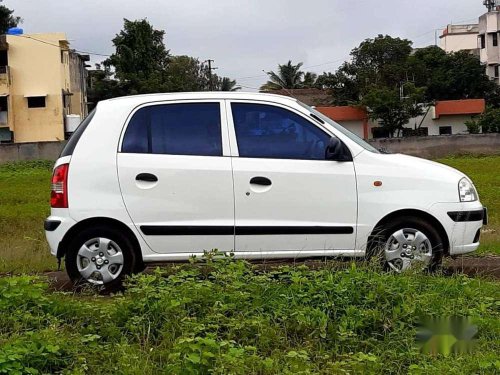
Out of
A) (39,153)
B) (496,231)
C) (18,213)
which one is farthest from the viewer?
(39,153)

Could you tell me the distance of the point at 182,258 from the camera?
6699 millimetres

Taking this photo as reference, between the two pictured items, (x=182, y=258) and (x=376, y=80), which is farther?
(x=376, y=80)

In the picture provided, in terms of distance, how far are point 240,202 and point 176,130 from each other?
0.92 metres

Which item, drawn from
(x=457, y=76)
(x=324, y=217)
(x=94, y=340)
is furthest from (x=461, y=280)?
(x=457, y=76)

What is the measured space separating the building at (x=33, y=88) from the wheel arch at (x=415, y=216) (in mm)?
44007

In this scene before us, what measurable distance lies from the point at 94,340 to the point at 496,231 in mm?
7769

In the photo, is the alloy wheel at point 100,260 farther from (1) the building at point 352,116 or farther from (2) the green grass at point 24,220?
(1) the building at point 352,116

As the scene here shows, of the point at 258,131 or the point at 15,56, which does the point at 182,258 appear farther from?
the point at 15,56

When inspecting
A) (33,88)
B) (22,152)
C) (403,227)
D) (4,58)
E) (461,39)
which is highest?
(461,39)

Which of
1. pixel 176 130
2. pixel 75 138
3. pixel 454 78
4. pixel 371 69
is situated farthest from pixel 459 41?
pixel 75 138

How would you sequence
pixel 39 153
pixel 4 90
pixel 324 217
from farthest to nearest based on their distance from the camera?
pixel 4 90 < pixel 39 153 < pixel 324 217

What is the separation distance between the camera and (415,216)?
668 centimetres

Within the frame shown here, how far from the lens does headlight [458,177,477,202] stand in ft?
22.1

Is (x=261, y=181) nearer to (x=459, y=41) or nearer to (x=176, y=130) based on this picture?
(x=176, y=130)
